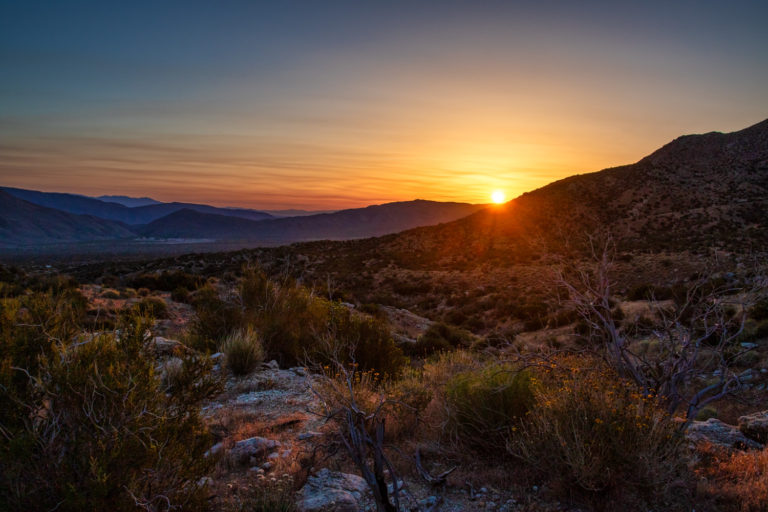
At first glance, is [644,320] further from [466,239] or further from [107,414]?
[466,239]

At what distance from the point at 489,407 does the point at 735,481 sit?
90.7 inches

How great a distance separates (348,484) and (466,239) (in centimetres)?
4840

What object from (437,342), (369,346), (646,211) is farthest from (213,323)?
(646,211)

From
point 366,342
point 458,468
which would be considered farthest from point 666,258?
point 458,468

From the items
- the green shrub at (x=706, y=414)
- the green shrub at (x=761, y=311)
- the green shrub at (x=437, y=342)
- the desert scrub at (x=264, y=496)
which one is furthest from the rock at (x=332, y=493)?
the green shrub at (x=761, y=311)

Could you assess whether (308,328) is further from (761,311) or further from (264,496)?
(761,311)

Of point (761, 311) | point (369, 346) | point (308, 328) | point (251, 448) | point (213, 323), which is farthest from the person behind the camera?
point (761, 311)

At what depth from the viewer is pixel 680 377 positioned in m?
4.97

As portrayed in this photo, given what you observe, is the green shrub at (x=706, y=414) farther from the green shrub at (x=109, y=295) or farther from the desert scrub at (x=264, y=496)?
the green shrub at (x=109, y=295)

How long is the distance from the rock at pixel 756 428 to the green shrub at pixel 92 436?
663 cm

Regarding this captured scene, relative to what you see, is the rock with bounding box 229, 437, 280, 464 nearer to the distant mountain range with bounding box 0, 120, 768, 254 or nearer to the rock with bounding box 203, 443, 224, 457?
the rock with bounding box 203, 443, 224, 457

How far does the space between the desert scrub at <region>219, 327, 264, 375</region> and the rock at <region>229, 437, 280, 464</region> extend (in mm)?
3163

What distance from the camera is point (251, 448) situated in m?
4.72

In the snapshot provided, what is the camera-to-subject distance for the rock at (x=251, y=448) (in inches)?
181
